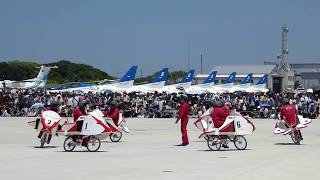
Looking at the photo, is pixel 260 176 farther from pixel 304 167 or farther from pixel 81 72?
pixel 81 72

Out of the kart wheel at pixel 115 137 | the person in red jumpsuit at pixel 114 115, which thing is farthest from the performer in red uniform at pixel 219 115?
the kart wheel at pixel 115 137

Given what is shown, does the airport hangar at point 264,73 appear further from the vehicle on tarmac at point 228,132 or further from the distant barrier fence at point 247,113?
the vehicle on tarmac at point 228,132

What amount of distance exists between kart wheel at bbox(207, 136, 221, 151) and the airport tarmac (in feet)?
0.63

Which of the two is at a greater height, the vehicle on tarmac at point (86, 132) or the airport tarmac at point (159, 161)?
the vehicle on tarmac at point (86, 132)

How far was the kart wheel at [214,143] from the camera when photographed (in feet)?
66.8

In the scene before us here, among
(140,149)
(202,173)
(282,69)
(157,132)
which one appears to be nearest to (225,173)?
(202,173)

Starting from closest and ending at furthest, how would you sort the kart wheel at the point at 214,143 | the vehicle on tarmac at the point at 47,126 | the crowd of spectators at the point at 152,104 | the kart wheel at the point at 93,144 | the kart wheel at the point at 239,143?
the kart wheel at the point at 93,144, the kart wheel at the point at 214,143, the kart wheel at the point at 239,143, the vehicle on tarmac at the point at 47,126, the crowd of spectators at the point at 152,104

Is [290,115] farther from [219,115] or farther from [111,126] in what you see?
[111,126]

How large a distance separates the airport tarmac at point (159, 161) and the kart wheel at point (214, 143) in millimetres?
192

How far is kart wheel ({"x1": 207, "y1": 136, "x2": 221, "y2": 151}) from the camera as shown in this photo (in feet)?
66.8

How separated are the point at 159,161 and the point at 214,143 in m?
4.04

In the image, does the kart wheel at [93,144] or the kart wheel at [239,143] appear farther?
the kart wheel at [239,143]

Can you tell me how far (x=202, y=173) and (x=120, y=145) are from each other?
28.6 ft

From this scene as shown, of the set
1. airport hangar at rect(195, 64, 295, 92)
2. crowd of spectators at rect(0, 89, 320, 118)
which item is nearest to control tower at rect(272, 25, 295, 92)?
airport hangar at rect(195, 64, 295, 92)
